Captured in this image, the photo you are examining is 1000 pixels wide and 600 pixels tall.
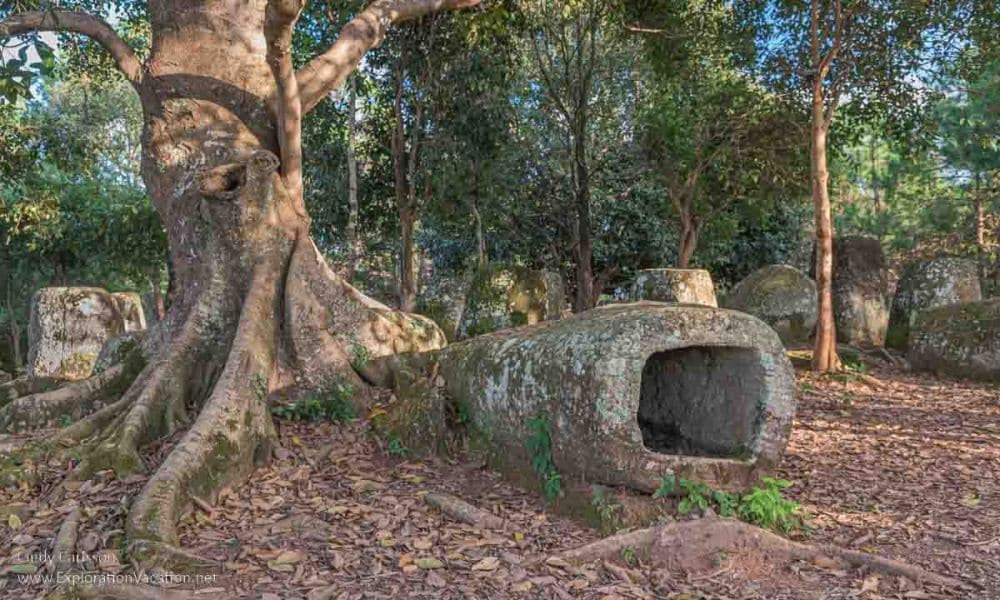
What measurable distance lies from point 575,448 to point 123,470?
Answer: 9.08ft

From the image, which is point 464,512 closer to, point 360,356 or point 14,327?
point 360,356

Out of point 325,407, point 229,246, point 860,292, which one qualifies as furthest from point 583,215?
point 325,407

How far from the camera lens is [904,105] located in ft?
35.6

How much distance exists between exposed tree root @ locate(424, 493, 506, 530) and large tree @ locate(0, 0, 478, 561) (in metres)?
Result: 1.26

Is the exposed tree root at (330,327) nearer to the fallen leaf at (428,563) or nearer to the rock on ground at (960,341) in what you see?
the fallen leaf at (428,563)

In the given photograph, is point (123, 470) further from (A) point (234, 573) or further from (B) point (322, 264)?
(B) point (322, 264)

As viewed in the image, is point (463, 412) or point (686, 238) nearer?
point (463, 412)

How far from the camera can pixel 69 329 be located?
38.0 ft

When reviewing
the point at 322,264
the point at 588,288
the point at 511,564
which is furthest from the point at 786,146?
the point at 511,564

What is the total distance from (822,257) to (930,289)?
401 cm

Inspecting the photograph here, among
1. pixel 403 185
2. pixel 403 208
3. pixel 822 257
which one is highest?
pixel 403 185

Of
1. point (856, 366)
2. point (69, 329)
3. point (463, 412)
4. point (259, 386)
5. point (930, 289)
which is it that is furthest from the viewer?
point (930, 289)

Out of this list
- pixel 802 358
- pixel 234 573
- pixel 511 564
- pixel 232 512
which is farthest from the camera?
pixel 802 358

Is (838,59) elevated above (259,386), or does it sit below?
above
